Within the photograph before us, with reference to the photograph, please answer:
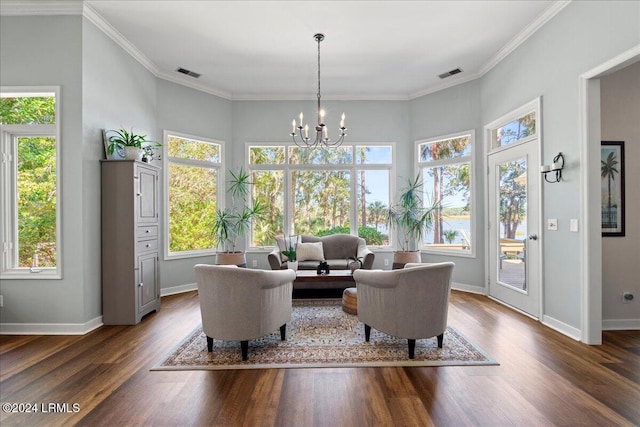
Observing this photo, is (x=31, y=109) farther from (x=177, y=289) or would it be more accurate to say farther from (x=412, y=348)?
(x=412, y=348)

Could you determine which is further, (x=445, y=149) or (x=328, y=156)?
(x=328, y=156)

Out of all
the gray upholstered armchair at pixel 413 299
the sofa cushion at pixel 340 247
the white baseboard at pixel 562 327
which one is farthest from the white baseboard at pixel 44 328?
the white baseboard at pixel 562 327

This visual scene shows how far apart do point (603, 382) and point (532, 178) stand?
Result: 8.02ft

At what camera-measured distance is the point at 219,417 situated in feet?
6.85

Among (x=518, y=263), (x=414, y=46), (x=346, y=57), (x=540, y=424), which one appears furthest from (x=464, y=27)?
(x=540, y=424)

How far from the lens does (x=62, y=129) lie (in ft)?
12.0

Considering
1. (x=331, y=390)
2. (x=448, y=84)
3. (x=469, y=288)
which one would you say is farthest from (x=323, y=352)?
(x=448, y=84)

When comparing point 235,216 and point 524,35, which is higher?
point 524,35

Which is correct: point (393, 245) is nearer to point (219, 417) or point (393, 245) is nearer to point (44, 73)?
point (219, 417)

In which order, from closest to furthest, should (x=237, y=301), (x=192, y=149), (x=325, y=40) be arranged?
1. (x=237, y=301)
2. (x=325, y=40)
3. (x=192, y=149)

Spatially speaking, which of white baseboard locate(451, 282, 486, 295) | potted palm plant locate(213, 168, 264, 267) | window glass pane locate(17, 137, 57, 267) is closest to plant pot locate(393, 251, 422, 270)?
white baseboard locate(451, 282, 486, 295)

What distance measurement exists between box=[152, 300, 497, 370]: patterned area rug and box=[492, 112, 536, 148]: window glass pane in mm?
2725

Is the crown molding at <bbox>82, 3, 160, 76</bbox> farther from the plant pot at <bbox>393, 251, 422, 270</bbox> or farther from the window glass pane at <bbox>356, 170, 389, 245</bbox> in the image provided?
the plant pot at <bbox>393, 251, 422, 270</bbox>

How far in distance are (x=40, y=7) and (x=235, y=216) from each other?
12.3 feet
